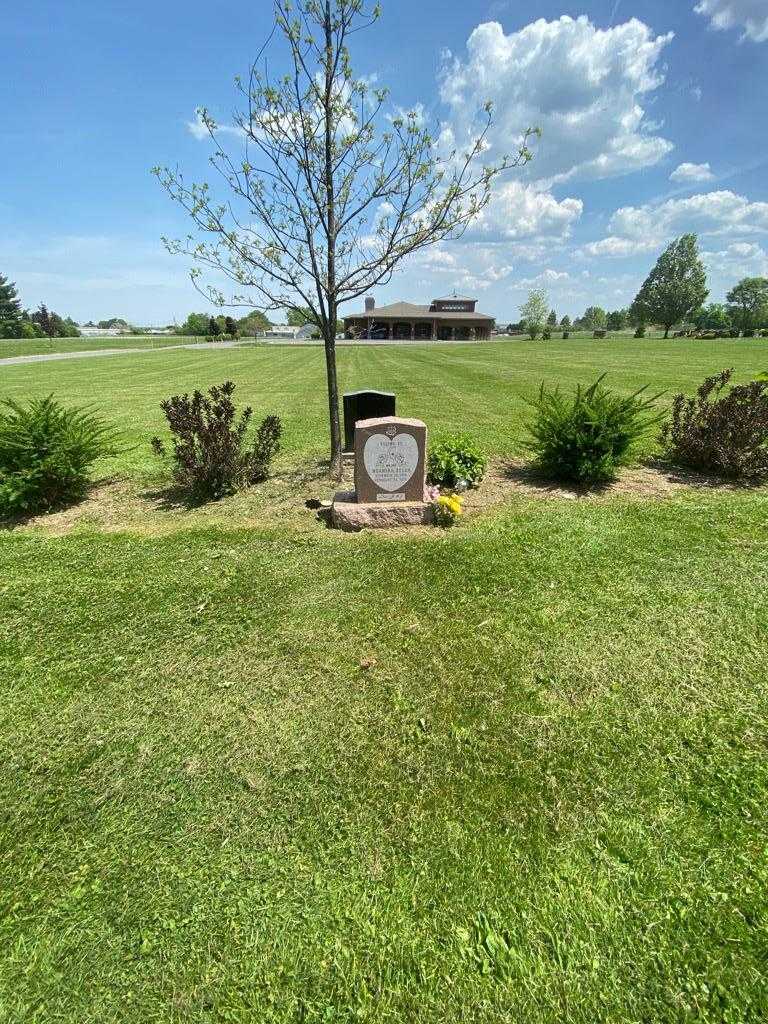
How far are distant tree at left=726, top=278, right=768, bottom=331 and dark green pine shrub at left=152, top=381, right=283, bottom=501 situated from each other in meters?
112

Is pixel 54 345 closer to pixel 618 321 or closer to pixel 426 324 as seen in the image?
pixel 426 324

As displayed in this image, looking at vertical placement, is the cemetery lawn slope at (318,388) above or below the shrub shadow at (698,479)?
above

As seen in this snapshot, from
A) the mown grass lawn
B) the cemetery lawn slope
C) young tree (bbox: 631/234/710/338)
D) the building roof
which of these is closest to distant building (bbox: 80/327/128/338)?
the mown grass lawn

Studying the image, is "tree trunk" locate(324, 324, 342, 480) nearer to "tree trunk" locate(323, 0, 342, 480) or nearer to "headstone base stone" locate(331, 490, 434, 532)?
"tree trunk" locate(323, 0, 342, 480)

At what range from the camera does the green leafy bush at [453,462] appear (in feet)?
18.0

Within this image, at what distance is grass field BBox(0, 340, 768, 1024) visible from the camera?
1520mm

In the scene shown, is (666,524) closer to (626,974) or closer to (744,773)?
(744,773)

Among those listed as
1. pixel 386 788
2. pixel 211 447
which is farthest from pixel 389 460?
pixel 386 788

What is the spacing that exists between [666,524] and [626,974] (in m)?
4.15

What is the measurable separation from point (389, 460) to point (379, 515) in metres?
0.58

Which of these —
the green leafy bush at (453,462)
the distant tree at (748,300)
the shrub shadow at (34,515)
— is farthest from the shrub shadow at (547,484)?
the distant tree at (748,300)

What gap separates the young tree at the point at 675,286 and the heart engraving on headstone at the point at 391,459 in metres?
80.8

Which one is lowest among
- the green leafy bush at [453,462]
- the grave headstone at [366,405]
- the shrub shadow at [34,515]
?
the shrub shadow at [34,515]

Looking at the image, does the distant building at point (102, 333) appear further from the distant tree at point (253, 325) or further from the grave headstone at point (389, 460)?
the grave headstone at point (389, 460)
